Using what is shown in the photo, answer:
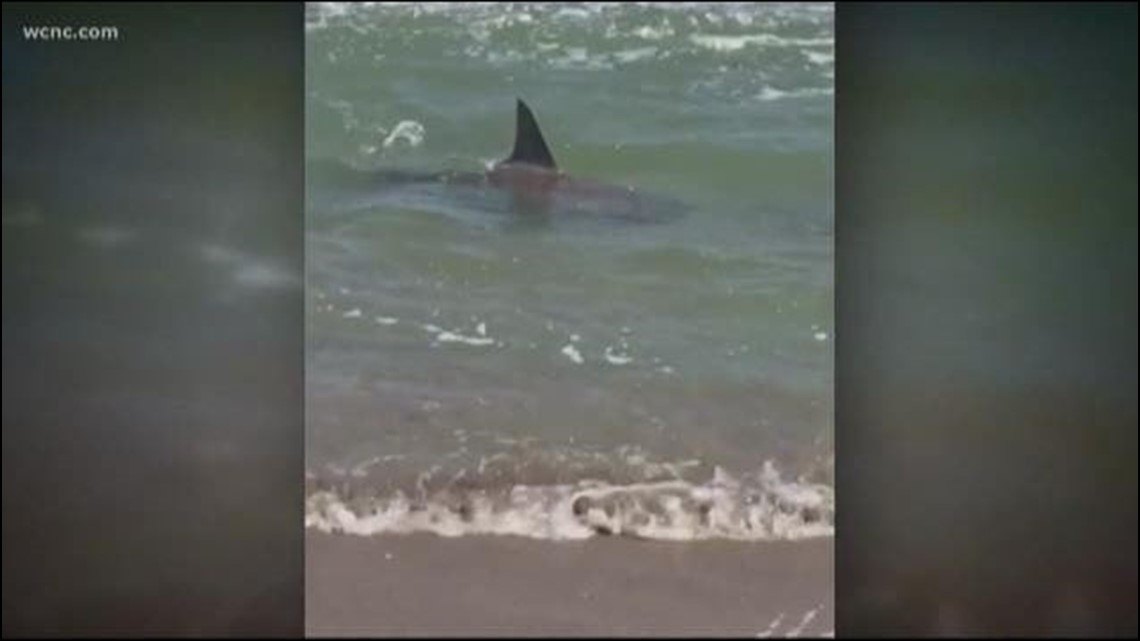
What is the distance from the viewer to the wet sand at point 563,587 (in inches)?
105

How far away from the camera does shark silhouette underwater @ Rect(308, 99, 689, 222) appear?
2.96 m

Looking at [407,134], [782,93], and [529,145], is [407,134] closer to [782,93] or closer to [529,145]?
[529,145]

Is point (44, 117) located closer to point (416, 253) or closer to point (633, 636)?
point (416, 253)

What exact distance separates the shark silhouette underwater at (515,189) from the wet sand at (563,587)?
0.67 meters

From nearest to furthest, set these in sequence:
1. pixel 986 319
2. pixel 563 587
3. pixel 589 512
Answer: pixel 563 587 < pixel 589 512 < pixel 986 319

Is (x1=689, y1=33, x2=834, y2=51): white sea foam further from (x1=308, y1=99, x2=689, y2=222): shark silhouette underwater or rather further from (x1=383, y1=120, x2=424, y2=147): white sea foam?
(x1=383, y1=120, x2=424, y2=147): white sea foam

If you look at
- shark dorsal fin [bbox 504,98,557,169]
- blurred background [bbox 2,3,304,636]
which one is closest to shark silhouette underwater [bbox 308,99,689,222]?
shark dorsal fin [bbox 504,98,557,169]

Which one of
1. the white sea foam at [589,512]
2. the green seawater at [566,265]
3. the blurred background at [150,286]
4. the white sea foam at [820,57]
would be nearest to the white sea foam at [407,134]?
the green seawater at [566,265]

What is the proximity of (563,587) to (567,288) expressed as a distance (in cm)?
59

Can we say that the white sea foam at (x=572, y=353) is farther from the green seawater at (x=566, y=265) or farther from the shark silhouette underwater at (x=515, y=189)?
the shark silhouette underwater at (x=515, y=189)

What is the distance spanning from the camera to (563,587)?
272 cm

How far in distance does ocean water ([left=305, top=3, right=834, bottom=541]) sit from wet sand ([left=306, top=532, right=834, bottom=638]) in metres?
0.05


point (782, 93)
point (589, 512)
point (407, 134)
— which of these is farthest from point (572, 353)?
point (782, 93)

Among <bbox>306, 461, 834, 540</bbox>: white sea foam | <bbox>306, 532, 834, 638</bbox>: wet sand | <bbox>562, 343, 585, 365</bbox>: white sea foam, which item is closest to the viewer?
<bbox>306, 532, 834, 638</bbox>: wet sand
